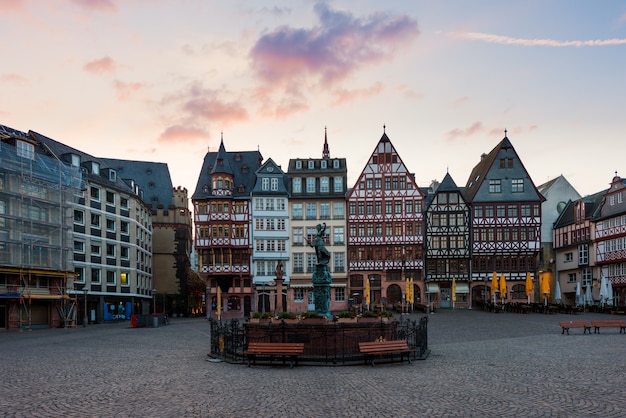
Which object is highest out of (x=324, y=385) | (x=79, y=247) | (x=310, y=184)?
(x=310, y=184)

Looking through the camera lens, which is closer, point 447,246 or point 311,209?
point 447,246

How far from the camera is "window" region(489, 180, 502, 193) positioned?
6366 cm

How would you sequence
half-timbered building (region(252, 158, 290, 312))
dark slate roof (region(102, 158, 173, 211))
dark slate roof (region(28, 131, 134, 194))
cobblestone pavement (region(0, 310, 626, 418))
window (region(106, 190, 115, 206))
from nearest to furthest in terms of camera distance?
cobblestone pavement (region(0, 310, 626, 418)) < dark slate roof (region(28, 131, 134, 194)) < window (region(106, 190, 115, 206)) < half-timbered building (region(252, 158, 290, 312)) < dark slate roof (region(102, 158, 173, 211))

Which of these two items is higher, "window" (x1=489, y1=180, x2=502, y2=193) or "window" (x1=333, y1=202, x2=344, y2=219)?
"window" (x1=489, y1=180, x2=502, y2=193)

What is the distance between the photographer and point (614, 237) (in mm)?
57531

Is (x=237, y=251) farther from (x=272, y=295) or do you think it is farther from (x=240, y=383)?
(x=240, y=383)

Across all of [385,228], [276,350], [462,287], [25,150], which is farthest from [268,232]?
[276,350]

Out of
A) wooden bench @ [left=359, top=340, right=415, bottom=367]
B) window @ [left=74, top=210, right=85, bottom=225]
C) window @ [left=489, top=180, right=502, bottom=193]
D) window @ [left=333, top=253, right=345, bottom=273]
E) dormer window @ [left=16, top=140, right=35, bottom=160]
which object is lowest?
wooden bench @ [left=359, top=340, right=415, bottom=367]

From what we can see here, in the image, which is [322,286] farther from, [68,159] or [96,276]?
[96,276]

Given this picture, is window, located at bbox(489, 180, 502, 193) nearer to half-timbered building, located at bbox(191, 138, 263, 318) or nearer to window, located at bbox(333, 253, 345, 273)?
window, located at bbox(333, 253, 345, 273)

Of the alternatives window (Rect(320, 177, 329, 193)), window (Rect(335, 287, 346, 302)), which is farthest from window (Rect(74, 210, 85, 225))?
window (Rect(335, 287, 346, 302))

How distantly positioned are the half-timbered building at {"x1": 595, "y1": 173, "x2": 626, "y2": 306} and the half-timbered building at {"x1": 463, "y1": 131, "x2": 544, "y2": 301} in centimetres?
561

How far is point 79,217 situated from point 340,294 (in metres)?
25.3

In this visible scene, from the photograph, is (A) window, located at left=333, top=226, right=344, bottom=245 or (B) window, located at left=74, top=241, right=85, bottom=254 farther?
(A) window, located at left=333, top=226, right=344, bottom=245
